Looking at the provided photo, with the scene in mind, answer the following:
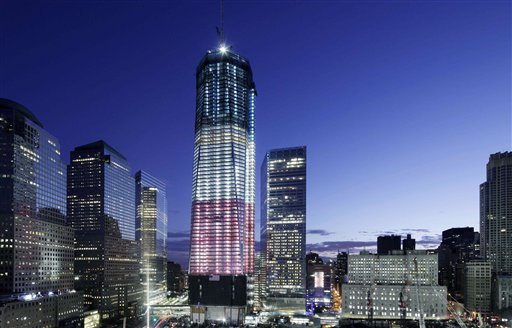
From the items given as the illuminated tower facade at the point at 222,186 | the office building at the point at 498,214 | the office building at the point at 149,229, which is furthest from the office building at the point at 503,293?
the office building at the point at 149,229

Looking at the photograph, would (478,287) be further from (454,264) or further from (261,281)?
(261,281)

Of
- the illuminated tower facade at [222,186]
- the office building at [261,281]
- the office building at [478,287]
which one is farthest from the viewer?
the office building at [261,281]

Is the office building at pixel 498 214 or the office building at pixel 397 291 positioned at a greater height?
the office building at pixel 498 214

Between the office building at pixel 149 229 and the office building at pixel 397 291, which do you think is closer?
the office building at pixel 397 291

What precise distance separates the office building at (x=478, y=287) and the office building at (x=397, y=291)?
56.4 feet

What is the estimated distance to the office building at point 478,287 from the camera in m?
120

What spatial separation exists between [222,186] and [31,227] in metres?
40.8

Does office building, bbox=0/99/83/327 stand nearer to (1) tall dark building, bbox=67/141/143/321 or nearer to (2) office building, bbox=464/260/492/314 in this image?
(1) tall dark building, bbox=67/141/143/321

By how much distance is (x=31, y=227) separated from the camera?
280 feet

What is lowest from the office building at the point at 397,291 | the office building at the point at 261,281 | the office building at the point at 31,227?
the office building at the point at 261,281

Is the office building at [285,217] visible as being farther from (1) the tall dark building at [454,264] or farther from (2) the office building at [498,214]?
(2) the office building at [498,214]

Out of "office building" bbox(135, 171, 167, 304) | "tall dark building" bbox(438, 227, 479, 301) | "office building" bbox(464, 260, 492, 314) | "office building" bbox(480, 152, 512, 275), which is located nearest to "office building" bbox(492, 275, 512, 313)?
"office building" bbox(464, 260, 492, 314)

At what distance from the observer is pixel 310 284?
17025 centimetres

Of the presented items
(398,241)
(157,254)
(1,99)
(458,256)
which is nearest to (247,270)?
(1,99)
